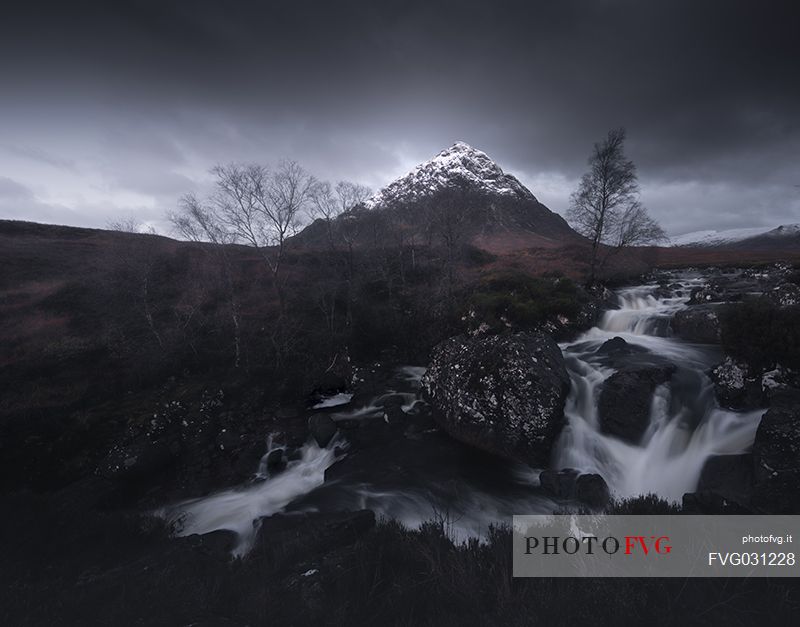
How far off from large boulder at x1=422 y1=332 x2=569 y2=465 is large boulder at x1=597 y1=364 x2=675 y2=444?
124cm

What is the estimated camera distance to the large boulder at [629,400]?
9.56 m

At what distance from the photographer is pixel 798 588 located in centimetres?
408

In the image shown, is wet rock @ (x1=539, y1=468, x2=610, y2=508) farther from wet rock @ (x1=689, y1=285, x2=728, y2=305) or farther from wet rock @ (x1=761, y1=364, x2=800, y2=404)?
wet rock @ (x1=689, y1=285, x2=728, y2=305)

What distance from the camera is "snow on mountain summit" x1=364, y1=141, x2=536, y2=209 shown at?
11600 centimetres

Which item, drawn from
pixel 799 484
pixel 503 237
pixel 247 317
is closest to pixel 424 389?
pixel 799 484

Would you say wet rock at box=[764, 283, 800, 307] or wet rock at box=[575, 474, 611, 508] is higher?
wet rock at box=[764, 283, 800, 307]

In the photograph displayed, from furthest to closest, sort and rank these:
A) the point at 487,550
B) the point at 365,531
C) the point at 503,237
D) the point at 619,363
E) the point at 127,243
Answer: the point at 503,237 → the point at 127,243 → the point at 619,363 → the point at 365,531 → the point at 487,550

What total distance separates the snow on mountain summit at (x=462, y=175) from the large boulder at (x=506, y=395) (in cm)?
10929

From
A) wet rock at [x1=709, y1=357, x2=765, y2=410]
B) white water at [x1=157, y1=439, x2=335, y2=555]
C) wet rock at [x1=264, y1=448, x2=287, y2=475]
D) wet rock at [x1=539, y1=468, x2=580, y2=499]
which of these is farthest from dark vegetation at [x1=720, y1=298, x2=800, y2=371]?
wet rock at [x1=264, y1=448, x2=287, y2=475]

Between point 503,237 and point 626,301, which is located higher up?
point 503,237

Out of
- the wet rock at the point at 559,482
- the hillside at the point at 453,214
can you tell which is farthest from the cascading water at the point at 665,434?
the hillside at the point at 453,214

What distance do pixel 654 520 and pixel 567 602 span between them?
268 centimetres

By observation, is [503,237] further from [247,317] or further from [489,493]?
[489,493]

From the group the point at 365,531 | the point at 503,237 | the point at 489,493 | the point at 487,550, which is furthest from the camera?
the point at 503,237
